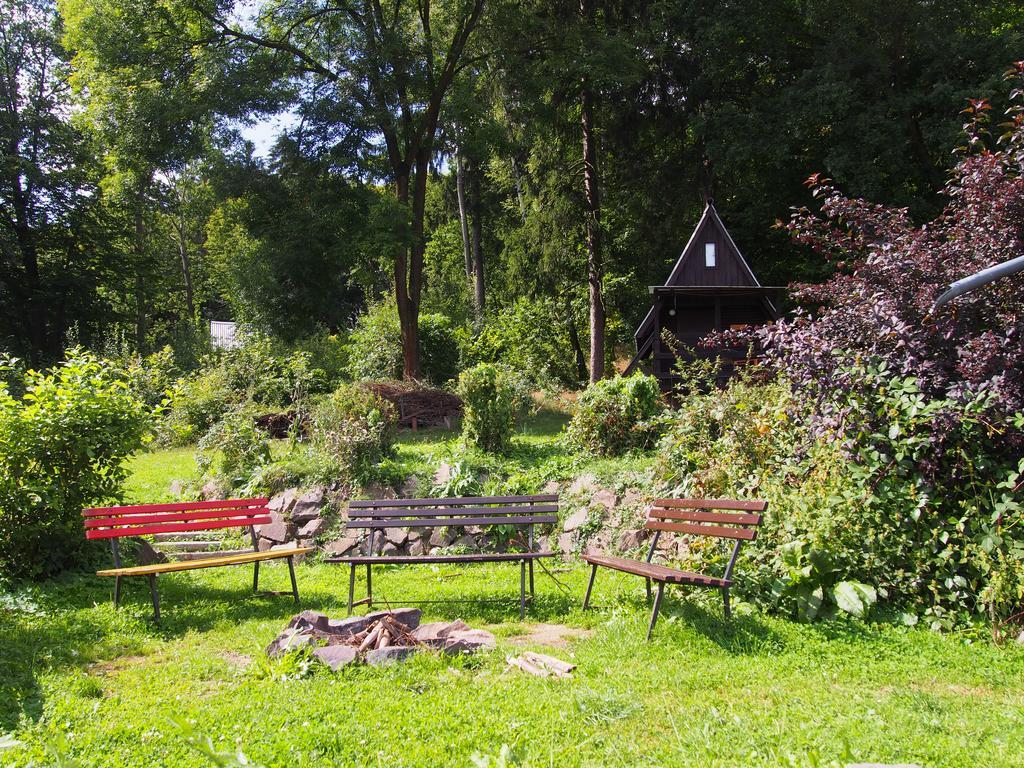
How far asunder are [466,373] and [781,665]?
688cm

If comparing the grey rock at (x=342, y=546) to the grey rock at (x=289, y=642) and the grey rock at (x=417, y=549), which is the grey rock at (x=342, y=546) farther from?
the grey rock at (x=289, y=642)

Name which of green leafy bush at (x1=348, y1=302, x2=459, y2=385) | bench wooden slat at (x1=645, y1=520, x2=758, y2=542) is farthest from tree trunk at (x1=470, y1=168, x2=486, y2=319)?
bench wooden slat at (x1=645, y1=520, x2=758, y2=542)

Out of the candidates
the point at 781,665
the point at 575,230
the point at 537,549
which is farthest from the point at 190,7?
the point at 781,665

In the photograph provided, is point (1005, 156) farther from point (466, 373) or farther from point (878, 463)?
point (466, 373)

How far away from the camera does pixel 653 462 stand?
27.8 feet

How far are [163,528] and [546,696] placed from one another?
434 centimetres

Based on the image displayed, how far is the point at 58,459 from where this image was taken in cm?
719

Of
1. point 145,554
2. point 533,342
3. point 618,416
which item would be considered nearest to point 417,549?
point 145,554

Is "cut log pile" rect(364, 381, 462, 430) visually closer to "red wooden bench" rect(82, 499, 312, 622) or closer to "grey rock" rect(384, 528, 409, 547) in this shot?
"grey rock" rect(384, 528, 409, 547)

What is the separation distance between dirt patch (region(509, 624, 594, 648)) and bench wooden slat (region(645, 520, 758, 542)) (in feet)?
3.38

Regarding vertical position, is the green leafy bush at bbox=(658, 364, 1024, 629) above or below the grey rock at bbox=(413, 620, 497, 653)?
above

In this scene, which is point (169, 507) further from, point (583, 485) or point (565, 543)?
point (583, 485)

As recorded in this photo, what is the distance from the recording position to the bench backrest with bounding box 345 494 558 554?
6652 millimetres

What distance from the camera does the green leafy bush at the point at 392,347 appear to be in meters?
19.4
